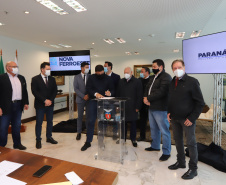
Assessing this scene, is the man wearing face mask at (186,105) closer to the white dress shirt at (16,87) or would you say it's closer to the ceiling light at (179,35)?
the white dress shirt at (16,87)

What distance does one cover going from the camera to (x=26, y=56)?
5750 millimetres

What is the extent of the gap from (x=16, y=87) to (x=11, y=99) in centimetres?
23

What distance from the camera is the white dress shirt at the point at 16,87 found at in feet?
9.43

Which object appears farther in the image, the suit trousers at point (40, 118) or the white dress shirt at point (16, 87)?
the suit trousers at point (40, 118)

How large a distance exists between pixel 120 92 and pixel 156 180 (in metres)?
1.61

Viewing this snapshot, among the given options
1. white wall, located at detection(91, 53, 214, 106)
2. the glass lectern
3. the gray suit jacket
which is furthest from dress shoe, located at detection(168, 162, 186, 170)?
white wall, located at detection(91, 53, 214, 106)

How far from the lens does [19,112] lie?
304 cm

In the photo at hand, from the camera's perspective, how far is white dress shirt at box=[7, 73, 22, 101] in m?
2.87

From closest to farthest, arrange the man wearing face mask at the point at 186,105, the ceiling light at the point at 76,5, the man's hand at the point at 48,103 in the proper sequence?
1. the man wearing face mask at the point at 186,105
2. the ceiling light at the point at 76,5
3. the man's hand at the point at 48,103

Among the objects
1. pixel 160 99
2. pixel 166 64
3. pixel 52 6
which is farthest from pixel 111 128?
pixel 166 64

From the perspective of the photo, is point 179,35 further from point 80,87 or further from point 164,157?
point 164,157

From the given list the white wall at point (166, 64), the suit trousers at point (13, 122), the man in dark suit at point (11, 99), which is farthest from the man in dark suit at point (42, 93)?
the white wall at point (166, 64)

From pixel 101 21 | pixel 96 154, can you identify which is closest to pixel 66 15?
pixel 101 21

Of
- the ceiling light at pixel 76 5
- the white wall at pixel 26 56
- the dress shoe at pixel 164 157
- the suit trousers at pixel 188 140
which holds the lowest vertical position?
the dress shoe at pixel 164 157
